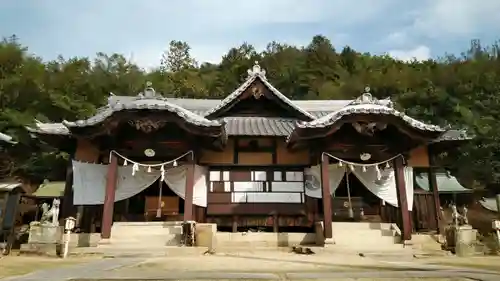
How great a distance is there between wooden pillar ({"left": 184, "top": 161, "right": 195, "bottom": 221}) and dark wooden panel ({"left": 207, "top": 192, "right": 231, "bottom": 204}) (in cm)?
137

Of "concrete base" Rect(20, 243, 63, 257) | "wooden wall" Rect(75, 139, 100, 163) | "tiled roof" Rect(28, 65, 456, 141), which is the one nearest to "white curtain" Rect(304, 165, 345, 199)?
"tiled roof" Rect(28, 65, 456, 141)

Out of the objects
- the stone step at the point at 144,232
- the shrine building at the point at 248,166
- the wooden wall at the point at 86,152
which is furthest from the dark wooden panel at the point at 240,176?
the wooden wall at the point at 86,152

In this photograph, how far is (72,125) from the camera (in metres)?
13.0

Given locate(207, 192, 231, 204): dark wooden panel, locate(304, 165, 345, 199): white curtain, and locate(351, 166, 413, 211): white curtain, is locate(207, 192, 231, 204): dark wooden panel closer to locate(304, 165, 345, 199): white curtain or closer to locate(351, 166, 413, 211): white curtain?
locate(304, 165, 345, 199): white curtain

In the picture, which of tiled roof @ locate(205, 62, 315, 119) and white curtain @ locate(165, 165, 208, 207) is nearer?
white curtain @ locate(165, 165, 208, 207)

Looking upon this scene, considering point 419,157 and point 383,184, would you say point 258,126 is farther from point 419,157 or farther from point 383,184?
point 419,157

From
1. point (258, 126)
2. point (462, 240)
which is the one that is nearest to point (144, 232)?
point (258, 126)

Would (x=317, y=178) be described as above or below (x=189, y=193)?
above

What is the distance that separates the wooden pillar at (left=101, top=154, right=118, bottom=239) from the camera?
12.5 meters

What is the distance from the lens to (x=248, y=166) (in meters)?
15.1

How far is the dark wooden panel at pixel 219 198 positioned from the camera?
14633mm

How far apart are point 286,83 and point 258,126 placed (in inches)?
1195

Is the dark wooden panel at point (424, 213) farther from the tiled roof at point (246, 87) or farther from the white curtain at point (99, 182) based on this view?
the white curtain at point (99, 182)

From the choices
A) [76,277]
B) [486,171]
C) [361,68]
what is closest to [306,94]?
[361,68]
